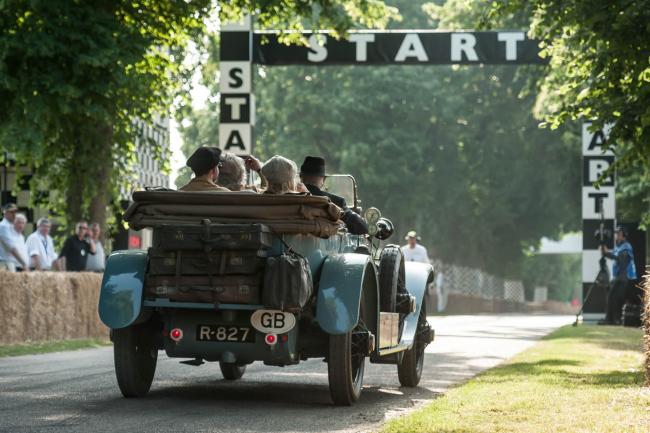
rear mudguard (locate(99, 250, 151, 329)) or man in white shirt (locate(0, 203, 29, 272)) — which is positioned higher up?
man in white shirt (locate(0, 203, 29, 272))

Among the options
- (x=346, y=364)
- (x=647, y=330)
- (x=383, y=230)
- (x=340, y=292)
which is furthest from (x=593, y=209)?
(x=340, y=292)

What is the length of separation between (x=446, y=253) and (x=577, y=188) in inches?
459

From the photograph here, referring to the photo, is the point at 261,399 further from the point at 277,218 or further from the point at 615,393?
the point at 615,393

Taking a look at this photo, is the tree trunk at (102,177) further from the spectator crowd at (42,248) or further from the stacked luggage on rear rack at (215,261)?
the stacked luggage on rear rack at (215,261)

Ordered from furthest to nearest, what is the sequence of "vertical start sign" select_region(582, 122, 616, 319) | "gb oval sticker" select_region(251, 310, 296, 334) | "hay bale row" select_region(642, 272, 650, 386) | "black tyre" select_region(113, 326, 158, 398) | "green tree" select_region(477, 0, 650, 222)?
"vertical start sign" select_region(582, 122, 616, 319)
"green tree" select_region(477, 0, 650, 222)
"hay bale row" select_region(642, 272, 650, 386)
"black tyre" select_region(113, 326, 158, 398)
"gb oval sticker" select_region(251, 310, 296, 334)

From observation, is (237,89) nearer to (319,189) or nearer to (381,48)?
(381,48)

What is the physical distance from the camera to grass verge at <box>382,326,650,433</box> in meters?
8.02

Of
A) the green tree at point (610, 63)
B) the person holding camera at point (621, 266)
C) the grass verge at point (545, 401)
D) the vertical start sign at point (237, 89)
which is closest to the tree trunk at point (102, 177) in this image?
the vertical start sign at point (237, 89)

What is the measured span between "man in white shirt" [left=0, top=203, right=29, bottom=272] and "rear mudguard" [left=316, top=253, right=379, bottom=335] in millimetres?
10801

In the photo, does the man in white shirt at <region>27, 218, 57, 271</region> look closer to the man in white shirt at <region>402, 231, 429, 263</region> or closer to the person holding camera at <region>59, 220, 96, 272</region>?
the person holding camera at <region>59, 220, 96, 272</region>

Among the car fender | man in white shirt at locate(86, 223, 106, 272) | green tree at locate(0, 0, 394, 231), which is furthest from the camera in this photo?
man in white shirt at locate(86, 223, 106, 272)

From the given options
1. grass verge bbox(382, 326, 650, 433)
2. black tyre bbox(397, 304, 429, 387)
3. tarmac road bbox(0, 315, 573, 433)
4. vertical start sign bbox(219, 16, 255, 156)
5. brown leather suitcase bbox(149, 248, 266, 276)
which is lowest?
tarmac road bbox(0, 315, 573, 433)

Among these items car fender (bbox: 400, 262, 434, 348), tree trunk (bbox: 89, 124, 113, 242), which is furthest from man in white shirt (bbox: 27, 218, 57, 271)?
car fender (bbox: 400, 262, 434, 348)

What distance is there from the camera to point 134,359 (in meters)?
9.76
